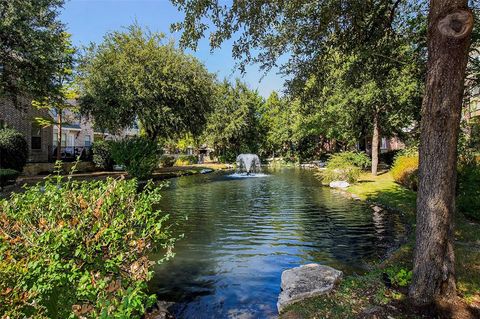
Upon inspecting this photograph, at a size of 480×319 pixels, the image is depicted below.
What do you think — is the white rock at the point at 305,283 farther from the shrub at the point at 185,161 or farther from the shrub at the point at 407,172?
the shrub at the point at 185,161

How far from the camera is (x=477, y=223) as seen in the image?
939cm

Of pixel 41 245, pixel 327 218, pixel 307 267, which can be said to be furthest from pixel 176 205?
pixel 41 245

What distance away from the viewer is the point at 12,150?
21.2 metres

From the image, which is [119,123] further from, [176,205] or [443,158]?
[443,158]

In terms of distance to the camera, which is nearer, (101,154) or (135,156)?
(135,156)

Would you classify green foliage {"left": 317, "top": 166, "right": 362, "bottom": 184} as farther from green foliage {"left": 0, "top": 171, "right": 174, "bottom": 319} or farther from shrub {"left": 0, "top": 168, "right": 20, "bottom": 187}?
shrub {"left": 0, "top": 168, "right": 20, "bottom": 187}

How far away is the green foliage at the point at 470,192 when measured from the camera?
9.72m

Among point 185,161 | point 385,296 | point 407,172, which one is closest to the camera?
point 385,296

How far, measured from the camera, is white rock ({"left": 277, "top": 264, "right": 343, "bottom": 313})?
5.36 m

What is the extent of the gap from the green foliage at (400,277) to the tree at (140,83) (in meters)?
21.5

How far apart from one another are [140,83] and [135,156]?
209 inches

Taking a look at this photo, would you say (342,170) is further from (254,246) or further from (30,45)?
(30,45)

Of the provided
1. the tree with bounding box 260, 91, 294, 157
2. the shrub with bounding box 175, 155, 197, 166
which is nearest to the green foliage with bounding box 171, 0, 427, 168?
the shrub with bounding box 175, 155, 197, 166

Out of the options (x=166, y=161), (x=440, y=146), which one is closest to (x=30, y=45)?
(x=440, y=146)
